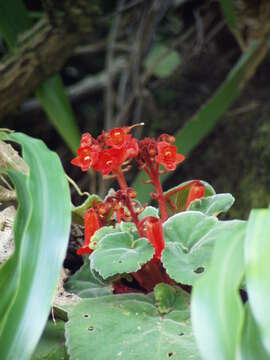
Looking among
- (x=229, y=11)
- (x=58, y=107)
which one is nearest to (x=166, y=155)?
(x=229, y=11)

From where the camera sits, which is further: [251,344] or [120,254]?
[120,254]

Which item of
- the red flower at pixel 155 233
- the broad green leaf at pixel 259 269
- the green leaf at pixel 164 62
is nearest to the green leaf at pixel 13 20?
the green leaf at pixel 164 62

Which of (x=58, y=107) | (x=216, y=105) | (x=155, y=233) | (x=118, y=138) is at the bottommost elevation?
(x=216, y=105)

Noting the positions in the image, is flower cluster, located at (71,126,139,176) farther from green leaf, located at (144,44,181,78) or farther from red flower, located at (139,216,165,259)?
green leaf, located at (144,44,181,78)

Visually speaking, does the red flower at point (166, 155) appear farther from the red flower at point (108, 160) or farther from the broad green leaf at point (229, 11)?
the broad green leaf at point (229, 11)

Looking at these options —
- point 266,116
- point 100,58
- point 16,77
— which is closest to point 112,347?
point 16,77

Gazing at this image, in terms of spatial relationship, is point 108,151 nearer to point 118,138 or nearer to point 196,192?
point 118,138

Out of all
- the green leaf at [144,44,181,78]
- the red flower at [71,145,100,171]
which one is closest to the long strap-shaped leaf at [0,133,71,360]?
the red flower at [71,145,100,171]
